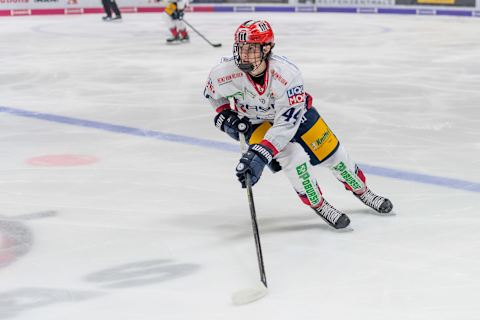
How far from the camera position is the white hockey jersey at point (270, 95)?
3336 millimetres

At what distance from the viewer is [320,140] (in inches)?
142

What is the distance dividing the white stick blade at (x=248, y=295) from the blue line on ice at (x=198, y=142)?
1.73 metres

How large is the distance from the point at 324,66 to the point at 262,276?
6581mm

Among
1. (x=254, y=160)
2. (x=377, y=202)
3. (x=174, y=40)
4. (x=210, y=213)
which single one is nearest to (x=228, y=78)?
(x=254, y=160)

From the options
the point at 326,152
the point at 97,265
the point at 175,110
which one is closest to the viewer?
the point at 97,265

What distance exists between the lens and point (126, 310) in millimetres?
2773

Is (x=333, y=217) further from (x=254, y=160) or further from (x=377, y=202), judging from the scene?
(x=254, y=160)

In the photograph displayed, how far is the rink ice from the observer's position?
2869 mm

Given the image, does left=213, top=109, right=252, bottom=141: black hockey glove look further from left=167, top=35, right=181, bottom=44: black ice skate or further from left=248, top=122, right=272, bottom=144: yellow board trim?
left=167, top=35, right=181, bottom=44: black ice skate

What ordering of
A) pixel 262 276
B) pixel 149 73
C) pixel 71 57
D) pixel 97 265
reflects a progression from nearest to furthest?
pixel 262 276, pixel 97 265, pixel 149 73, pixel 71 57

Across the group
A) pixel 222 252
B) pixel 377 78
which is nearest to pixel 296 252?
pixel 222 252

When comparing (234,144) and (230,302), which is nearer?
(230,302)

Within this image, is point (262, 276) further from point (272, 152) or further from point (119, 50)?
point (119, 50)

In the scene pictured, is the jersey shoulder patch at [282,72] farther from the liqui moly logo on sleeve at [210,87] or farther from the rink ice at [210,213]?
the rink ice at [210,213]
